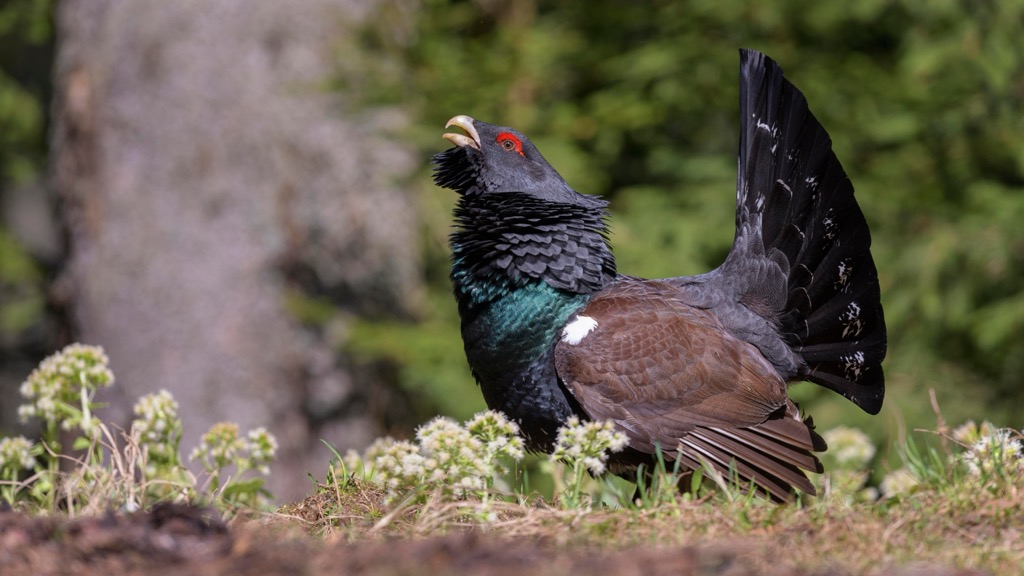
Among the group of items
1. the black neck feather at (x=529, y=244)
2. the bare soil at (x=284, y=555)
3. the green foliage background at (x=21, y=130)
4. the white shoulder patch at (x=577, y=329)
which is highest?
the green foliage background at (x=21, y=130)

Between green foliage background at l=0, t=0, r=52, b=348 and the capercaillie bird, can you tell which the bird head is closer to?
the capercaillie bird

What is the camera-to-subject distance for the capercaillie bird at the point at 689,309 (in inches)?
161

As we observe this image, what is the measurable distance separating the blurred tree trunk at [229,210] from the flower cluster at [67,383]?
14.7ft

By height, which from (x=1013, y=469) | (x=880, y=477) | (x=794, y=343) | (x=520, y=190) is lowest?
(x=880, y=477)

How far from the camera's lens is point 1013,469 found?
320cm

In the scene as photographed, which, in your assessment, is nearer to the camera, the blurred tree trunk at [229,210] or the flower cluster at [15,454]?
the flower cluster at [15,454]

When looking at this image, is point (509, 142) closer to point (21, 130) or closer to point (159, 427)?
point (159, 427)

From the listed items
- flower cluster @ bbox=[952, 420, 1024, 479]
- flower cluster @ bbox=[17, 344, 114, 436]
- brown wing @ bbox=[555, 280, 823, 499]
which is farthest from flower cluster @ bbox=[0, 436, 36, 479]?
flower cluster @ bbox=[952, 420, 1024, 479]

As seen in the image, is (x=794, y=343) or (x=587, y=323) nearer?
(x=587, y=323)

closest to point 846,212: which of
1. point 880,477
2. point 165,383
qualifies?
point 880,477

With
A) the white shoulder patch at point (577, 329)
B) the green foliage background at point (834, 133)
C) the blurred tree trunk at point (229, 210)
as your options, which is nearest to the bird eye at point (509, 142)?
the white shoulder patch at point (577, 329)

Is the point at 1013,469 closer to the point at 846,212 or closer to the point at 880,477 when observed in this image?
the point at 846,212

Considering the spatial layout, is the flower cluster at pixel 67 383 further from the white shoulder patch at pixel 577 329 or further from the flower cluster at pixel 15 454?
the white shoulder patch at pixel 577 329

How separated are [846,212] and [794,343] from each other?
62 centimetres
